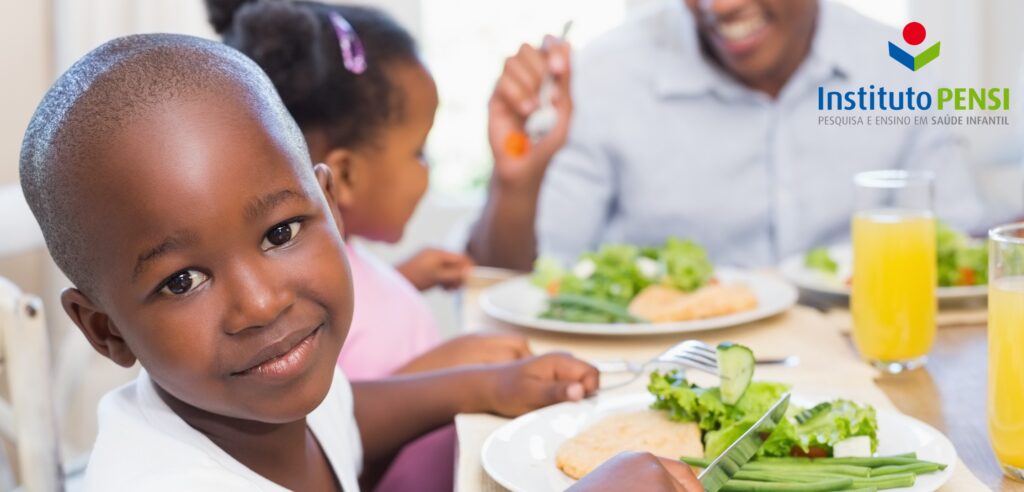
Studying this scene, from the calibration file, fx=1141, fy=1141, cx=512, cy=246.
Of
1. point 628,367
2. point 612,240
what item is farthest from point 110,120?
point 612,240

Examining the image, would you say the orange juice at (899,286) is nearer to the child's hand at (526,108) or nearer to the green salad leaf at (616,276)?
the green salad leaf at (616,276)

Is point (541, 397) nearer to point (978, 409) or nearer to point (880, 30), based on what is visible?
point (978, 409)

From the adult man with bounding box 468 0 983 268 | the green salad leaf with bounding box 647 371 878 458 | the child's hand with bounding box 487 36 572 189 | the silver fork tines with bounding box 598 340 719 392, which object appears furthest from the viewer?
the adult man with bounding box 468 0 983 268

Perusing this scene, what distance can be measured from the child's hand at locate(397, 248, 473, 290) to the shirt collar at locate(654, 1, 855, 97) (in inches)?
31.7

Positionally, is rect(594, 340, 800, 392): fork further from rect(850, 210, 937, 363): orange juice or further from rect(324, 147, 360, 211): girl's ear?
rect(324, 147, 360, 211): girl's ear

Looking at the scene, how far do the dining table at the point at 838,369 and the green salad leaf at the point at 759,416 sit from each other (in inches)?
3.7

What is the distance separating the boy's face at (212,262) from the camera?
92cm

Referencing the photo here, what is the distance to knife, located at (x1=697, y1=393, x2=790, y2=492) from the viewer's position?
902 mm

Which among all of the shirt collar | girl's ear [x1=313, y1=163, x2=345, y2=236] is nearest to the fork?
girl's ear [x1=313, y1=163, x2=345, y2=236]

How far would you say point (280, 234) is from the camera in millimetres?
1007

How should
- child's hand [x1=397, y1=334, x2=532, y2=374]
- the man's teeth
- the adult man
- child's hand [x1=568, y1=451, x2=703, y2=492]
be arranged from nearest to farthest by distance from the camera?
child's hand [x1=568, y1=451, x2=703, y2=492] → child's hand [x1=397, y1=334, x2=532, y2=374] → the man's teeth → the adult man

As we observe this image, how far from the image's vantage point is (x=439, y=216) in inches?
145

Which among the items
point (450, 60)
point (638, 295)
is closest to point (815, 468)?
point (638, 295)

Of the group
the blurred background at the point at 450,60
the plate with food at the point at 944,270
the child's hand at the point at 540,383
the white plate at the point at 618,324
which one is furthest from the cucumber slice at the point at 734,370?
the blurred background at the point at 450,60
